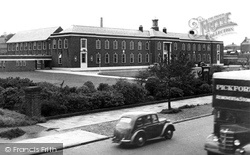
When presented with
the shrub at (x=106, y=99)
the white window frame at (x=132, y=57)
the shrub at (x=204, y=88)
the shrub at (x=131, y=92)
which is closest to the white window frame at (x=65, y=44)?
the white window frame at (x=132, y=57)

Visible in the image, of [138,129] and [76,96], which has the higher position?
[76,96]

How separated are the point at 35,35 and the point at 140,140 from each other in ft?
226

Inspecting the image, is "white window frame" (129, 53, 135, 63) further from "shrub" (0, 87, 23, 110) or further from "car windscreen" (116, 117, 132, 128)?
"car windscreen" (116, 117, 132, 128)

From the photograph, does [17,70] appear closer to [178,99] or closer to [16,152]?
[178,99]

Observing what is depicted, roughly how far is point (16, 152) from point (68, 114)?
24.6ft

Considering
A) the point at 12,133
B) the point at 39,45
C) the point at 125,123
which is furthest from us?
the point at 39,45

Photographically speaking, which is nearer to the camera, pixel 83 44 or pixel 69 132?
pixel 69 132

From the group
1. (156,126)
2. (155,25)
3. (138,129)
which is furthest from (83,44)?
(138,129)

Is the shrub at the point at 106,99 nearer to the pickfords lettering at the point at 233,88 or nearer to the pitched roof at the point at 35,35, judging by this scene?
the pickfords lettering at the point at 233,88

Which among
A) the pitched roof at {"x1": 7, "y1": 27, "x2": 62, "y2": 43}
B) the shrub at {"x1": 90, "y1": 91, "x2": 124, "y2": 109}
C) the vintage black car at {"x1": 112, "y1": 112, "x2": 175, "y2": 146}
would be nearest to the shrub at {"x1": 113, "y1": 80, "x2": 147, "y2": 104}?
the shrub at {"x1": 90, "y1": 91, "x2": 124, "y2": 109}

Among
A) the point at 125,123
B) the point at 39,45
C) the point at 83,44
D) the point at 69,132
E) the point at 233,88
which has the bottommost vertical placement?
the point at 69,132

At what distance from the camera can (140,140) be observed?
1168 centimetres

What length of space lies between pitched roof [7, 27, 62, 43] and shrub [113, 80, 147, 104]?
49.6 meters

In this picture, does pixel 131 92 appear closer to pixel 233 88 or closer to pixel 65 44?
pixel 233 88
